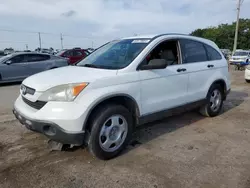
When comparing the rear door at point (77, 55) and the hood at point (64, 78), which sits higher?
the rear door at point (77, 55)

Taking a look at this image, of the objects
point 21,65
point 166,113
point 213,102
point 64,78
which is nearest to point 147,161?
point 166,113

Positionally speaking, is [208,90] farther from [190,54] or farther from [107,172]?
[107,172]

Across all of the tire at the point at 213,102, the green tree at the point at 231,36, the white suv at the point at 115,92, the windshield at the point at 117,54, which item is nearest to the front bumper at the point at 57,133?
the white suv at the point at 115,92

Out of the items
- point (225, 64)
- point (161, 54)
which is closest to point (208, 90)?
point (225, 64)

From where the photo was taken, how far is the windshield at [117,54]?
3621mm

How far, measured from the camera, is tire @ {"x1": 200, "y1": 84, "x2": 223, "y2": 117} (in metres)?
5.13

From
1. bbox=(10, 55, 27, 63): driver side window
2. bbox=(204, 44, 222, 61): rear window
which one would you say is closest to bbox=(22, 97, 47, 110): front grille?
bbox=(204, 44, 222, 61): rear window

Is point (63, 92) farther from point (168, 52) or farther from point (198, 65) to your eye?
point (198, 65)

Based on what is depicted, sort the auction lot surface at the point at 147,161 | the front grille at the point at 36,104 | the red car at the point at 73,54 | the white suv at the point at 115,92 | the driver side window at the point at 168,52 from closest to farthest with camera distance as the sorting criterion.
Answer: the auction lot surface at the point at 147,161
the white suv at the point at 115,92
the front grille at the point at 36,104
the driver side window at the point at 168,52
the red car at the point at 73,54

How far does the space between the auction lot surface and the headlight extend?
94cm

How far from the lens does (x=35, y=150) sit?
11.8ft

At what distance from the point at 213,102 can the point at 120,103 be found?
2.82 m

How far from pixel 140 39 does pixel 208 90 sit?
197 cm

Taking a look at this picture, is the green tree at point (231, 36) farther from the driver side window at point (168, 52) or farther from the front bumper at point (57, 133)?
the front bumper at point (57, 133)
